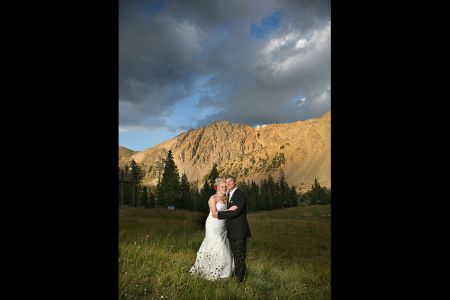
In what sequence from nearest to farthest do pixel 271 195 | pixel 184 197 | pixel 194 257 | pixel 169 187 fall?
1. pixel 194 257
2. pixel 184 197
3. pixel 169 187
4. pixel 271 195

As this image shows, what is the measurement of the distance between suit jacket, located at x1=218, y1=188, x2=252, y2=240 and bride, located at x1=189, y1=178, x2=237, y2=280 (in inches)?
4.7

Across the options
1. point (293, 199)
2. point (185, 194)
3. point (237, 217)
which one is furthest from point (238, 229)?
point (293, 199)

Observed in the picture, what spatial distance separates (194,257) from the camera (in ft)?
28.4

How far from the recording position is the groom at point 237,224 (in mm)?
7430

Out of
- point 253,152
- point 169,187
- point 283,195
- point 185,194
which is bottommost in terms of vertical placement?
point 283,195

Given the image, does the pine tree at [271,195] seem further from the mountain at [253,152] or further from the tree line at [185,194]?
the mountain at [253,152]

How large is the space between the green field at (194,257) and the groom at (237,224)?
0.41 meters

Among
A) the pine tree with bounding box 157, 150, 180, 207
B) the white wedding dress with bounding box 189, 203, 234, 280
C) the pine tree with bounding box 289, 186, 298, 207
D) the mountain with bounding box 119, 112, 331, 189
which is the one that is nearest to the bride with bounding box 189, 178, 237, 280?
the white wedding dress with bounding box 189, 203, 234, 280

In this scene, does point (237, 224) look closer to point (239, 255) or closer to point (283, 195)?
point (239, 255)

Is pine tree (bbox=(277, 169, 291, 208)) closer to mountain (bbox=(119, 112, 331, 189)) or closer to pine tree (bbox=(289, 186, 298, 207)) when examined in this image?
pine tree (bbox=(289, 186, 298, 207))

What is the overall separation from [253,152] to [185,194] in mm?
27575
